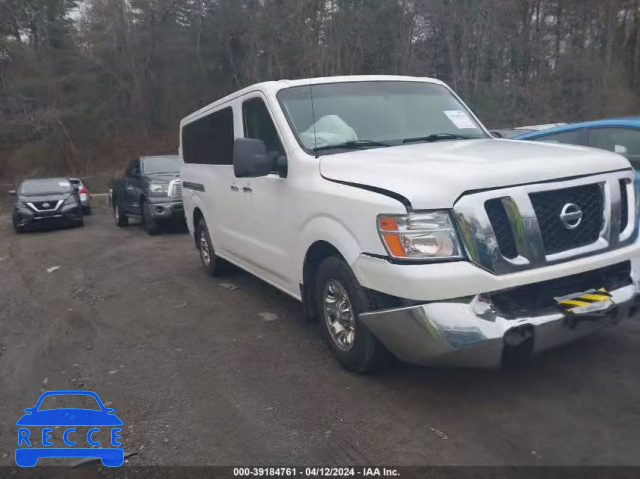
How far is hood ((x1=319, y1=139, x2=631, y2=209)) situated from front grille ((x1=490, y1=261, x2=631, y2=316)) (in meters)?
0.62

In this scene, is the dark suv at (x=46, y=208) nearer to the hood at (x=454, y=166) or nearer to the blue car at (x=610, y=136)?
the blue car at (x=610, y=136)

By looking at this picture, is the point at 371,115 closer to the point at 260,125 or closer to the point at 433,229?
the point at 260,125

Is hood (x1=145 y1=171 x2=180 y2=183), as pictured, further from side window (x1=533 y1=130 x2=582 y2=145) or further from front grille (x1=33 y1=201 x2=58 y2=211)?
side window (x1=533 y1=130 x2=582 y2=145)

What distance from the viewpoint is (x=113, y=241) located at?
1170 cm

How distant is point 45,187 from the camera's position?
15062mm

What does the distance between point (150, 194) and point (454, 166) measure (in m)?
9.43

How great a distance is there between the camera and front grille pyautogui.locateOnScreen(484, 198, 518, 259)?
10.9ft

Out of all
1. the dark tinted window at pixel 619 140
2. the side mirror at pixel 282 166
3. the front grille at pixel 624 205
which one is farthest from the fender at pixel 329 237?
the dark tinted window at pixel 619 140

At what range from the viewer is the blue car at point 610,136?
5.89 meters

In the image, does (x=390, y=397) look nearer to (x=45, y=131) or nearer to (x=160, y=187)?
(x=160, y=187)

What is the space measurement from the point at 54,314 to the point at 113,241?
5.49 m

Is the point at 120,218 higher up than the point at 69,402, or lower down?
lower down

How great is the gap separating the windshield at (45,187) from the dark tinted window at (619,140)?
12.6 metres

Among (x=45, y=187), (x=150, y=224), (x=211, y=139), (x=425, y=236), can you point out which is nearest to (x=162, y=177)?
(x=150, y=224)
